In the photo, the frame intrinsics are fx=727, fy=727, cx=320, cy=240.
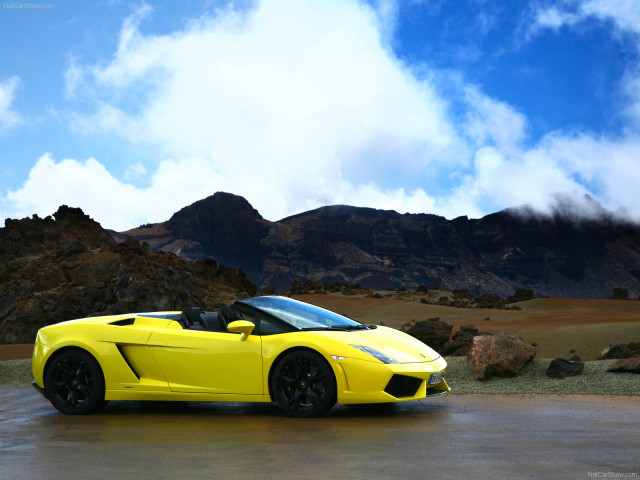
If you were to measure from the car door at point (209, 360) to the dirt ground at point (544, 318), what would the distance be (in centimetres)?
1394

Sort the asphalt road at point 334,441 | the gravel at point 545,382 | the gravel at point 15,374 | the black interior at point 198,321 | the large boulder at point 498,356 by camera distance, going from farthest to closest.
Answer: the gravel at point 15,374 < the large boulder at point 498,356 < the gravel at point 545,382 < the black interior at point 198,321 < the asphalt road at point 334,441

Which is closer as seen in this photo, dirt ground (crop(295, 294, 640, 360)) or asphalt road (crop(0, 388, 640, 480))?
asphalt road (crop(0, 388, 640, 480))

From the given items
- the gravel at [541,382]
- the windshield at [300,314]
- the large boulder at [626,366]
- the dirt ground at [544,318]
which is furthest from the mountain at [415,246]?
the windshield at [300,314]

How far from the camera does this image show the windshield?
8164mm

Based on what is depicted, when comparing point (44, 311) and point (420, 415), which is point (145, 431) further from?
point (44, 311)

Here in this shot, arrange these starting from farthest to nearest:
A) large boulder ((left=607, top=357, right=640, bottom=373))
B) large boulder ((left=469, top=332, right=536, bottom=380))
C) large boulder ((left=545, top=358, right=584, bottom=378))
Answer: large boulder ((left=469, top=332, right=536, bottom=380)) < large boulder ((left=545, top=358, right=584, bottom=378)) < large boulder ((left=607, top=357, right=640, bottom=373))

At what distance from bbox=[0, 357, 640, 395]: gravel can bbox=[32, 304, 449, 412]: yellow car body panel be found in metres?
2.61

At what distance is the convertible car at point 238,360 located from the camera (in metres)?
7.47

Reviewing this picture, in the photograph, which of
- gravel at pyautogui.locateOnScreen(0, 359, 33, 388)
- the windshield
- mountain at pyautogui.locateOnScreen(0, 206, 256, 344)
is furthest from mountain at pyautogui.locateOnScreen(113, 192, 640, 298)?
the windshield

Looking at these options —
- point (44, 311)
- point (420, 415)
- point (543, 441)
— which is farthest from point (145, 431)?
point (44, 311)

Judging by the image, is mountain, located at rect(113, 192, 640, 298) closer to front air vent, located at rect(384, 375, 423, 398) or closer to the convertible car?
the convertible car

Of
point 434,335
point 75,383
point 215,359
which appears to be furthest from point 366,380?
point 434,335

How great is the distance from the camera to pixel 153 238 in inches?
5541

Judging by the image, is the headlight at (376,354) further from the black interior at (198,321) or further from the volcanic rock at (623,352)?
the volcanic rock at (623,352)
